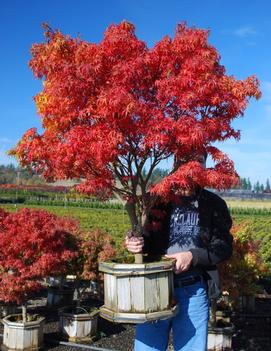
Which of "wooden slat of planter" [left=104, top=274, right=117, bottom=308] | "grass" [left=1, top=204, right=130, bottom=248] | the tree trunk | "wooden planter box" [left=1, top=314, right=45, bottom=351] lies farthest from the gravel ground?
"grass" [left=1, top=204, right=130, bottom=248]

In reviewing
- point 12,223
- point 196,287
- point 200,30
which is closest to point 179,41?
point 200,30

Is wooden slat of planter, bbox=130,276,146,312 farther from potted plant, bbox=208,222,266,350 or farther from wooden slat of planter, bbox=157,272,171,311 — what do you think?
potted plant, bbox=208,222,266,350

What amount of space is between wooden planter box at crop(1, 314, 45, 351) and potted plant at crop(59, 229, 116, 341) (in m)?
0.65

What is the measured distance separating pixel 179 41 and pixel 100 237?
654 cm

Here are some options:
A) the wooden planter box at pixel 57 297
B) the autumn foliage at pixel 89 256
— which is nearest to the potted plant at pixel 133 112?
the autumn foliage at pixel 89 256

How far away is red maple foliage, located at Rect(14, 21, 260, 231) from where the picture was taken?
3426 millimetres

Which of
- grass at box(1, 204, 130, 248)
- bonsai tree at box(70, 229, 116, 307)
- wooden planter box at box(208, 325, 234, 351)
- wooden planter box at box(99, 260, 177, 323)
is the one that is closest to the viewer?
wooden planter box at box(99, 260, 177, 323)

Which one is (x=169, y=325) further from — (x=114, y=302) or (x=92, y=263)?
(x=92, y=263)

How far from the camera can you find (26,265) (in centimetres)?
759

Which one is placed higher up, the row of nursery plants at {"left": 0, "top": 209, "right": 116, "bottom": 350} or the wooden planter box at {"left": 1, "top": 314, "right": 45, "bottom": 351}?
the row of nursery plants at {"left": 0, "top": 209, "right": 116, "bottom": 350}

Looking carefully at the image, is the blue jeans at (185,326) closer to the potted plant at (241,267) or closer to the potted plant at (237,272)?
the potted plant at (237,272)

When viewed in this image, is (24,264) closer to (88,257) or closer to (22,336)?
(22,336)

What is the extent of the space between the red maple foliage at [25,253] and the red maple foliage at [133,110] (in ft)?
12.4

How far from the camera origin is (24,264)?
751cm
